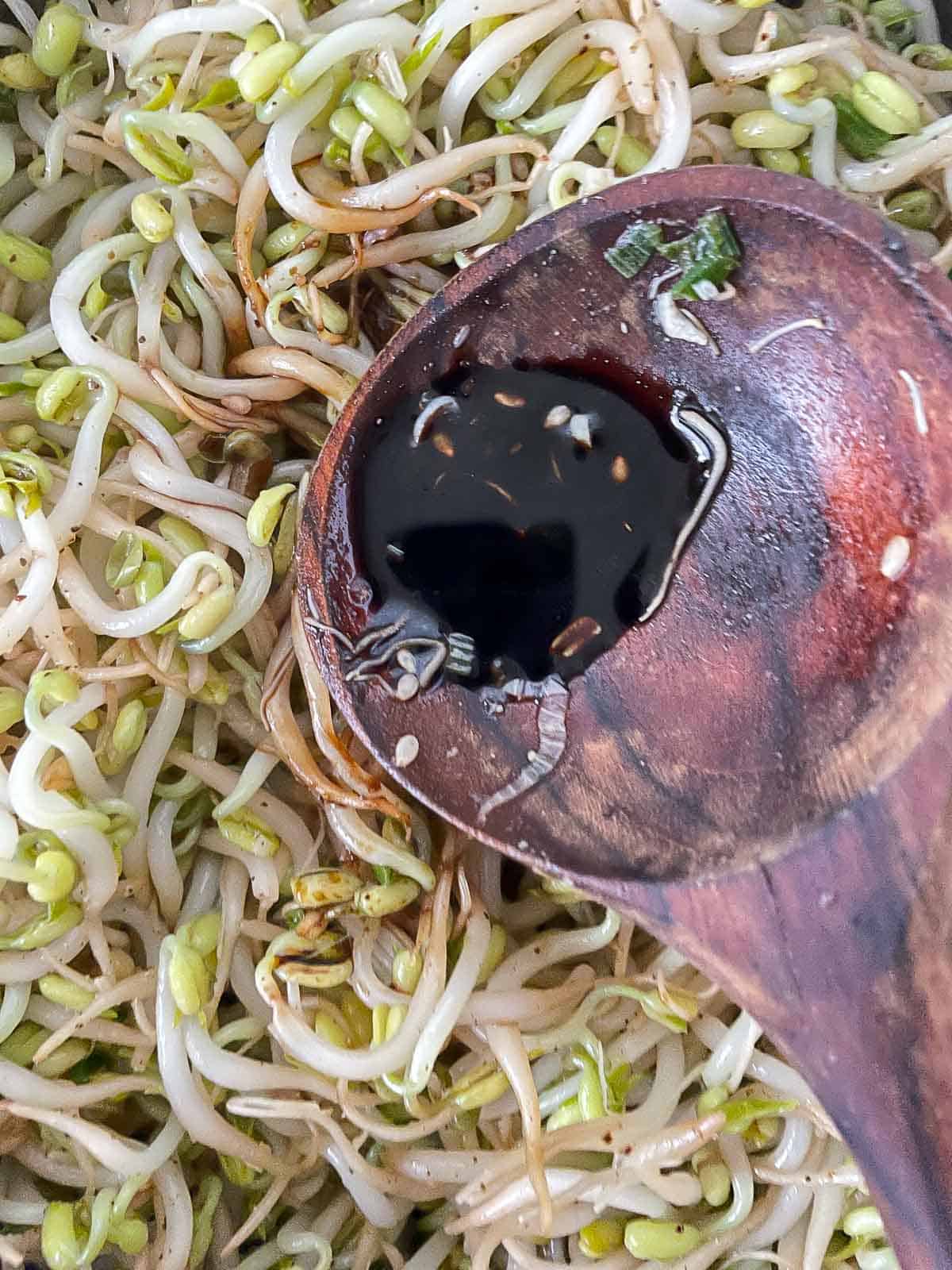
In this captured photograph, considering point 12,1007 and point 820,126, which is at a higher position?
point 820,126

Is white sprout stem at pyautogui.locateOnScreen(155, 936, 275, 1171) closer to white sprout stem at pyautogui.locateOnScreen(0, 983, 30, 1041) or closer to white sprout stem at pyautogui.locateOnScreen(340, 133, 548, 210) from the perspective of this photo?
white sprout stem at pyautogui.locateOnScreen(0, 983, 30, 1041)

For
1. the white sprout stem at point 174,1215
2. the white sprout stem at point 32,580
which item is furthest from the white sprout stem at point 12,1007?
the white sprout stem at point 32,580

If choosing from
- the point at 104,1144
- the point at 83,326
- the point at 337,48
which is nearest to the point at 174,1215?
the point at 104,1144

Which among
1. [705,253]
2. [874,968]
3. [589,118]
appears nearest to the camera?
[874,968]

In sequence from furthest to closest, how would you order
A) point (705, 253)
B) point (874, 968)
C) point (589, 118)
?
point (589, 118) → point (705, 253) → point (874, 968)

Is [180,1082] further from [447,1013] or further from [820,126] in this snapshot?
[820,126]
